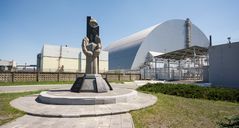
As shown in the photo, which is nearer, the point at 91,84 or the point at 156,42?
the point at 91,84

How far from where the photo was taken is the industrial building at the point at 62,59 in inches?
1384

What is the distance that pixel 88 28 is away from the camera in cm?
1163

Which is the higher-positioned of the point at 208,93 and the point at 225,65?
the point at 225,65

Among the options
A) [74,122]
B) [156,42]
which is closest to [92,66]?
[74,122]

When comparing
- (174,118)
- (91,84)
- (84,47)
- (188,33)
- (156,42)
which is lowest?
(174,118)

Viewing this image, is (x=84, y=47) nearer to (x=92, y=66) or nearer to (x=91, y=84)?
(x=92, y=66)

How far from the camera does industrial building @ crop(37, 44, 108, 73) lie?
35156 millimetres

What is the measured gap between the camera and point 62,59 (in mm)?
36781

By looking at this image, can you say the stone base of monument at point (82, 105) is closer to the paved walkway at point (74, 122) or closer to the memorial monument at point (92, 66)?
the paved walkway at point (74, 122)

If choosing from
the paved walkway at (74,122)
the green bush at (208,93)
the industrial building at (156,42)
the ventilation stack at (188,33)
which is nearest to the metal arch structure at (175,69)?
the industrial building at (156,42)

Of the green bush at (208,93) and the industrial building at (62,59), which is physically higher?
the industrial building at (62,59)

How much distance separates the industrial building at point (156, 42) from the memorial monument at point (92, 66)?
3115 centimetres

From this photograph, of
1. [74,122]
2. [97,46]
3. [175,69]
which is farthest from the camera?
[175,69]

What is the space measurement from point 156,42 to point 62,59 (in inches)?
910
